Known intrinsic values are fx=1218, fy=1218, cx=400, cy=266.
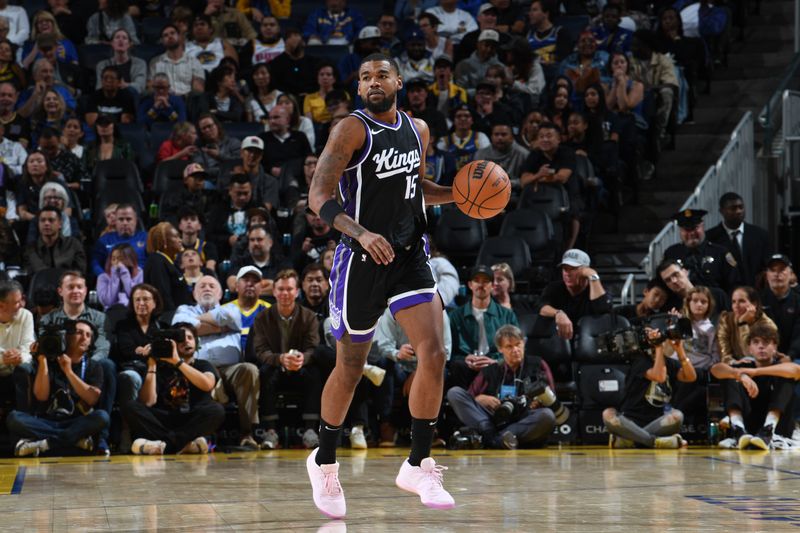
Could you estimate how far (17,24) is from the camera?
15.4 meters

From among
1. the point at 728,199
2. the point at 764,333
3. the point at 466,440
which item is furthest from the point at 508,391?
the point at 728,199

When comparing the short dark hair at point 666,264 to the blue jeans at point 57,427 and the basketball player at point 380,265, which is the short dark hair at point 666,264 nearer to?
the blue jeans at point 57,427

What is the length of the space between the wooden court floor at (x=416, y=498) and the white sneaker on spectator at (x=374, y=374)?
1.28 meters

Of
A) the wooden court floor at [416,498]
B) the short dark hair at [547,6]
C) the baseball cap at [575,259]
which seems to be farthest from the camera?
the short dark hair at [547,6]

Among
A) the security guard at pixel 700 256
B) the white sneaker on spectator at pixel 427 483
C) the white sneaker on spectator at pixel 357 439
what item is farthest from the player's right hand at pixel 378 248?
the security guard at pixel 700 256

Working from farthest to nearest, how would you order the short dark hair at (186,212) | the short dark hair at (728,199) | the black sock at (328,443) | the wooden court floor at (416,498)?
the short dark hair at (186,212), the short dark hair at (728,199), the black sock at (328,443), the wooden court floor at (416,498)

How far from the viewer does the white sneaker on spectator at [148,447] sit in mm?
9219

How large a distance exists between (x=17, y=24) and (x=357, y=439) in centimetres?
860

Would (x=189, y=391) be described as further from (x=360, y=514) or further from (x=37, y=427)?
(x=360, y=514)

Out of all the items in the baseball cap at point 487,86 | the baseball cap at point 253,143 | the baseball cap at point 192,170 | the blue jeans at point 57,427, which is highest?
the baseball cap at point 487,86

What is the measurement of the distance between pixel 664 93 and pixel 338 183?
9.32 meters

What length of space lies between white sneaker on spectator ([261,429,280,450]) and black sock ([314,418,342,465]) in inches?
162

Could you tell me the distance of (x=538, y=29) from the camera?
49.9 feet

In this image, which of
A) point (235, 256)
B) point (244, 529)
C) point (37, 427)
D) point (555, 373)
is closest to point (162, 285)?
point (235, 256)
